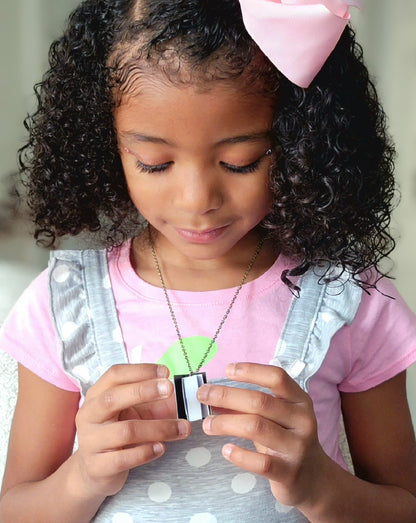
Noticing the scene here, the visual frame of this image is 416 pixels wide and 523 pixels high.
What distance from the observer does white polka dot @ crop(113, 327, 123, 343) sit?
85 cm

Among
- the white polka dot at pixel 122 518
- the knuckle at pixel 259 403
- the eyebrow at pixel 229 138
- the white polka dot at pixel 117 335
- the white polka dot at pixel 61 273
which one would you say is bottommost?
the white polka dot at pixel 122 518

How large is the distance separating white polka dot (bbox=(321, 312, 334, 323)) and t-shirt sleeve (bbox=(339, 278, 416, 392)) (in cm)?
3

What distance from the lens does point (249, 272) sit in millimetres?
904

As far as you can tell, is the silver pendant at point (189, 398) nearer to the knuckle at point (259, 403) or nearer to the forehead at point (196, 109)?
the knuckle at point (259, 403)

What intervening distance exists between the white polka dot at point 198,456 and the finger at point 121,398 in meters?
0.11

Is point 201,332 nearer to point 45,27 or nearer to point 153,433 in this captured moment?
point 153,433

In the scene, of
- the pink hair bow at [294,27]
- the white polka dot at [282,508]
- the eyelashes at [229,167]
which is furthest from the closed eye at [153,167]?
the white polka dot at [282,508]

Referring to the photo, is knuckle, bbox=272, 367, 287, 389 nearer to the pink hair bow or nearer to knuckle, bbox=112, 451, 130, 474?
knuckle, bbox=112, 451, 130, 474

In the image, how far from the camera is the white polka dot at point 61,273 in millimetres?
903

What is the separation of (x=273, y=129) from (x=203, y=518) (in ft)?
1.22

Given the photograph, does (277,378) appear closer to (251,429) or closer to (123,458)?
(251,429)

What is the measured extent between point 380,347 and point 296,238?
0.47 feet

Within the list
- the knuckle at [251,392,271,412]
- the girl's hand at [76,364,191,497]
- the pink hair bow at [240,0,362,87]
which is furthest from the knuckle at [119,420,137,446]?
the pink hair bow at [240,0,362,87]

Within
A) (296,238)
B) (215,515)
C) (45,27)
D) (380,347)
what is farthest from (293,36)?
(45,27)
